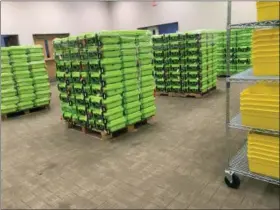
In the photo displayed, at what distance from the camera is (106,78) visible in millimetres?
5062

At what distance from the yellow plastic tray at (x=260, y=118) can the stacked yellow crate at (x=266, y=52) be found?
43 centimetres

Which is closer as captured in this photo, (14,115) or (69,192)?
(69,192)

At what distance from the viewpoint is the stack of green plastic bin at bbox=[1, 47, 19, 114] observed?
24.7 ft

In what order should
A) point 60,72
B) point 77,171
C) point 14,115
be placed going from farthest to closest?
point 14,115
point 60,72
point 77,171

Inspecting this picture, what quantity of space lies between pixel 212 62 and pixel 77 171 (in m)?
6.48

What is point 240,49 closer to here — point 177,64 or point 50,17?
point 177,64

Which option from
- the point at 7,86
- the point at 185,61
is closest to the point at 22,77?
the point at 7,86

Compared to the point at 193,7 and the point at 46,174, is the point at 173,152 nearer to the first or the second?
the point at 46,174

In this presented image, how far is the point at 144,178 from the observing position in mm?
3799

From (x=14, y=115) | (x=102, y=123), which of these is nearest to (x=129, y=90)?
(x=102, y=123)

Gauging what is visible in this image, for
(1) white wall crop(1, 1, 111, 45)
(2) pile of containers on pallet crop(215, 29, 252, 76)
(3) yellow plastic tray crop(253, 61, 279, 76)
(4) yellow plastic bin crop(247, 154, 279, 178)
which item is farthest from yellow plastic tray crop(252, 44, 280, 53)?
(1) white wall crop(1, 1, 111, 45)

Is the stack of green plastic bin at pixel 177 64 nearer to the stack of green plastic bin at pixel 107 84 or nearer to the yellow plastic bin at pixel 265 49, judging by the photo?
the stack of green plastic bin at pixel 107 84

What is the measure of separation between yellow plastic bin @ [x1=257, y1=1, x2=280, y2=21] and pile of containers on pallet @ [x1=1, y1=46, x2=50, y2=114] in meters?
6.84

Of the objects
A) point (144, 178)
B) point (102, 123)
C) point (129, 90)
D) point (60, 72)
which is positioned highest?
point (60, 72)
